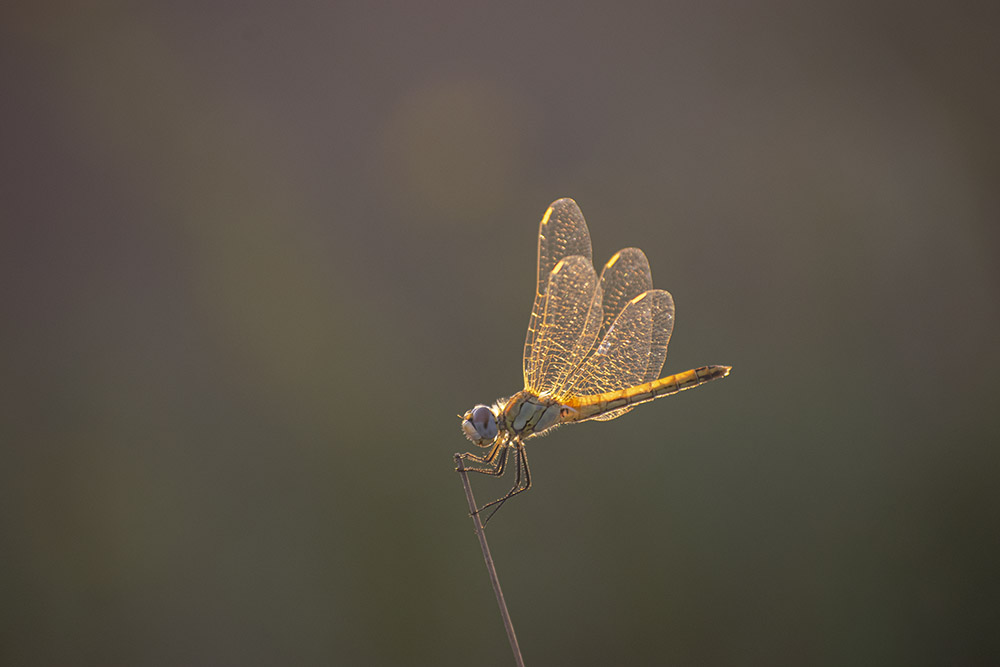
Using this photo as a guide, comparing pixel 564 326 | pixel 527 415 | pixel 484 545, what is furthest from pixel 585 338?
pixel 484 545

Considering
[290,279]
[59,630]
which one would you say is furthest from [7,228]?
[59,630]

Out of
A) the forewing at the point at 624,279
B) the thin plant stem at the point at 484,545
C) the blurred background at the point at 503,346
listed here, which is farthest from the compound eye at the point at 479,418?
the blurred background at the point at 503,346

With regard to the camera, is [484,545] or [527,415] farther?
[527,415]

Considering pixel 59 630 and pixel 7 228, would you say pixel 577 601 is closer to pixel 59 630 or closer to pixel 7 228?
pixel 59 630

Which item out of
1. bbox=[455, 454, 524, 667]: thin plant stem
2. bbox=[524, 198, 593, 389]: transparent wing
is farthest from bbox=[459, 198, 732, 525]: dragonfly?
bbox=[455, 454, 524, 667]: thin plant stem

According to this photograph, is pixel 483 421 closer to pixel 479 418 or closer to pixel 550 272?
pixel 479 418

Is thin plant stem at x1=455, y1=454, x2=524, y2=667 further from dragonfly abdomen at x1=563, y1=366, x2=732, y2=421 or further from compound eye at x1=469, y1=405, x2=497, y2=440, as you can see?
dragonfly abdomen at x1=563, y1=366, x2=732, y2=421

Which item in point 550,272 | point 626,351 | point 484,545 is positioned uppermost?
point 550,272
